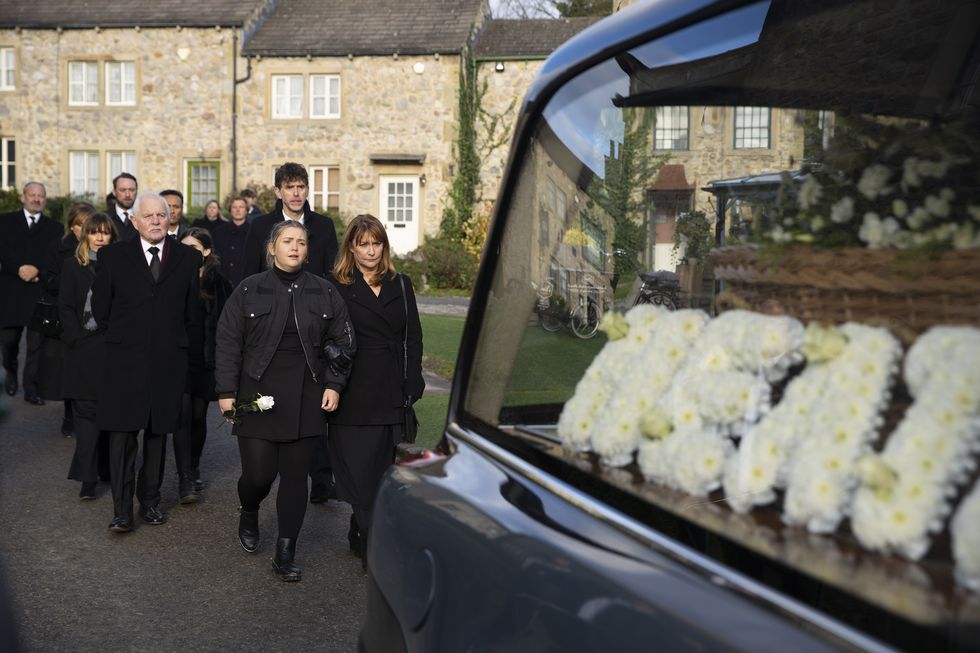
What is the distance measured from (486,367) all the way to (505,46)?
35932 millimetres

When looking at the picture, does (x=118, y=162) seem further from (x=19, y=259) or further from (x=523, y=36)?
(x=19, y=259)

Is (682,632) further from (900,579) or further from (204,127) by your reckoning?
(204,127)

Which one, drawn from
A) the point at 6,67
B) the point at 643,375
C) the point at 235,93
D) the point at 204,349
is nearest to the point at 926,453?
the point at 643,375

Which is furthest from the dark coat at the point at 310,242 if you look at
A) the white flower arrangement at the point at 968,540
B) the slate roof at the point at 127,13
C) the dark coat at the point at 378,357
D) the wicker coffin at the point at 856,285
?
the slate roof at the point at 127,13

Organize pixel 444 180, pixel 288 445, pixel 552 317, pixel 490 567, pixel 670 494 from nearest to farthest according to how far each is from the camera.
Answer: pixel 670 494 → pixel 490 567 → pixel 552 317 → pixel 288 445 → pixel 444 180

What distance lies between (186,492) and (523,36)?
3189cm

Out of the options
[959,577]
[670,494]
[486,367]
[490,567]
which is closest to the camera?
[959,577]

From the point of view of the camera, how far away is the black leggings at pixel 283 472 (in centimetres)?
662

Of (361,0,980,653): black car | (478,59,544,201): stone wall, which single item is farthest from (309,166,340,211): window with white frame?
(361,0,980,653): black car

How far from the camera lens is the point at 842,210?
1.83 metres

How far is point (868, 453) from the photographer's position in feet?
4.92

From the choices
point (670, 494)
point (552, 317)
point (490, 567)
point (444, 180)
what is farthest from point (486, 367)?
point (444, 180)

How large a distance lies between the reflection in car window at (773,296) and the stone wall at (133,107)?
36936 millimetres

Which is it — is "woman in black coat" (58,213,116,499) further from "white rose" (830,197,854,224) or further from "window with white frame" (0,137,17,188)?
"window with white frame" (0,137,17,188)
